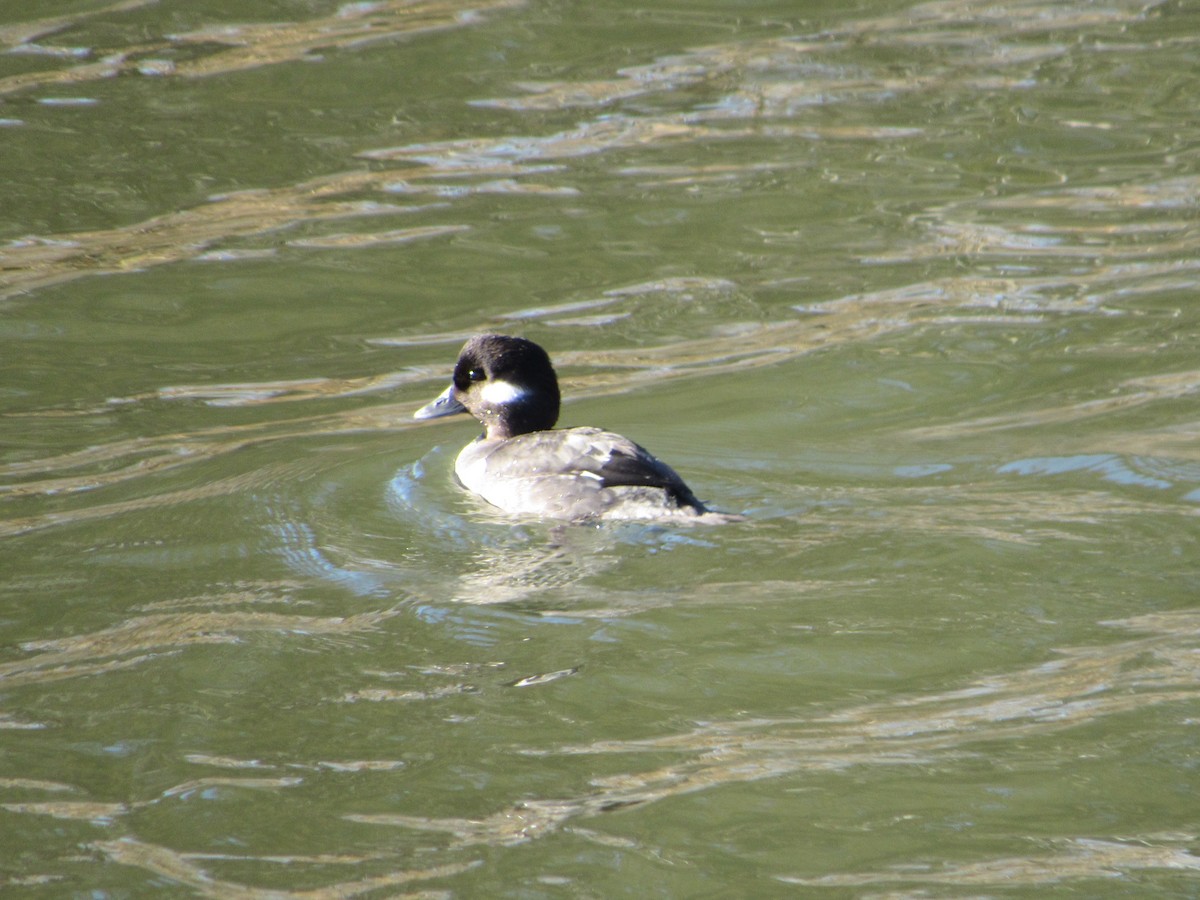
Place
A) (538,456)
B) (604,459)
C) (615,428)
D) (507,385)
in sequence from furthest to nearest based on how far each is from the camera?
(615,428)
(507,385)
(538,456)
(604,459)

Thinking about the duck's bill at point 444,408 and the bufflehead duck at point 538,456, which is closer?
the bufflehead duck at point 538,456

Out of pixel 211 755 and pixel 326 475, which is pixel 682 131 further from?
pixel 211 755

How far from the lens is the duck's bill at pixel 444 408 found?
876 centimetres

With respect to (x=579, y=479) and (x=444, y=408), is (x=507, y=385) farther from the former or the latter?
(x=579, y=479)

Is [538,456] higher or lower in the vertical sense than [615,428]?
higher

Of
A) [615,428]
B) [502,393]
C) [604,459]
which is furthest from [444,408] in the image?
[604,459]

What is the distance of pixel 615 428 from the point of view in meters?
8.93

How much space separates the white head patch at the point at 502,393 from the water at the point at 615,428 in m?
0.47

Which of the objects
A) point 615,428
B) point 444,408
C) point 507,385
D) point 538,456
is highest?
point 507,385

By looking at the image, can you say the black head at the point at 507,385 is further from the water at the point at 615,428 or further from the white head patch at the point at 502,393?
the water at the point at 615,428

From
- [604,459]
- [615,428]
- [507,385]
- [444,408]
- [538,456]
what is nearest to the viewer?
[604,459]

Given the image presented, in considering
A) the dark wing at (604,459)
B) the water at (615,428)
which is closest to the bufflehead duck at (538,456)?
the dark wing at (604,459)

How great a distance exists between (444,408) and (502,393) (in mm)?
395

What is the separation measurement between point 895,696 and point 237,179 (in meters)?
8.34
